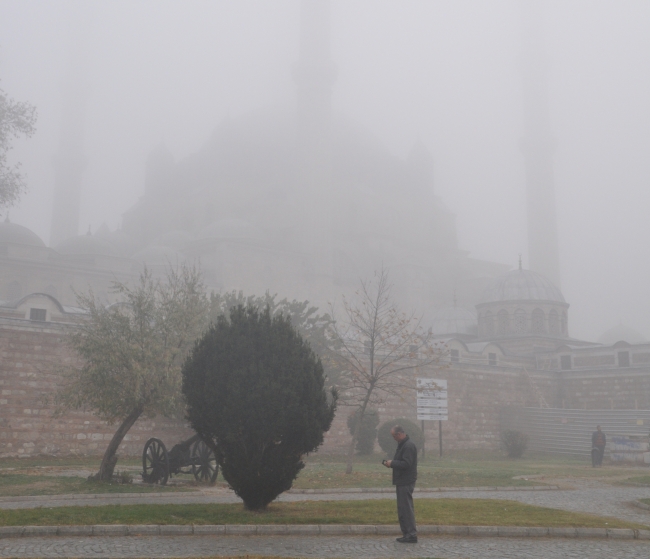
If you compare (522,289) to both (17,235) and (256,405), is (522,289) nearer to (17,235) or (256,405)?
(17,235)

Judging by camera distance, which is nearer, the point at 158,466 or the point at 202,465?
Result: the point at 158,466

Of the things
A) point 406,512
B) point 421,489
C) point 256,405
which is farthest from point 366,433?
point 406,512

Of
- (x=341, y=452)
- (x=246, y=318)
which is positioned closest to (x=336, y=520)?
(x=246, y=318)

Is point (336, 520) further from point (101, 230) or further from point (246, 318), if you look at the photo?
point (101, 230)

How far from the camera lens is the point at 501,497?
1127 centimetres

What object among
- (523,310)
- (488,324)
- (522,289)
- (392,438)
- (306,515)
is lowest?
(306,515)

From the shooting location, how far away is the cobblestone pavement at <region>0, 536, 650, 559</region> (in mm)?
6188

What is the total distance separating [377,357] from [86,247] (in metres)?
23.2

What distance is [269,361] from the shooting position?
8.34 meters

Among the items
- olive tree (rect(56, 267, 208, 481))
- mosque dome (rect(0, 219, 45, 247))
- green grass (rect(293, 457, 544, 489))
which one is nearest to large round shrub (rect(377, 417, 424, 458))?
green grass (rect(293, 457, 544, 489))

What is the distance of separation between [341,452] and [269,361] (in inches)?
588

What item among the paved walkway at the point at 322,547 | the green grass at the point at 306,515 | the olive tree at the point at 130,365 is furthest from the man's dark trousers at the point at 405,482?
the olive tree at the point at 130,365

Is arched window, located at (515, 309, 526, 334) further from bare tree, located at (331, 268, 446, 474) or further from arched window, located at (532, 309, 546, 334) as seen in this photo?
bare tree, located at (331, 268, 446, 474)

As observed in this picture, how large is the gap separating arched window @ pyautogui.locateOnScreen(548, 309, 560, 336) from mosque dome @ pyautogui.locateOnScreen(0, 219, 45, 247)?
26.9 meters
